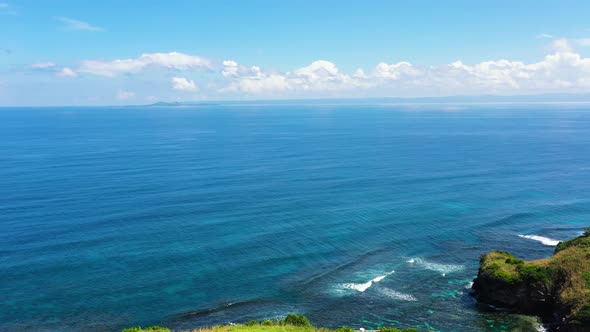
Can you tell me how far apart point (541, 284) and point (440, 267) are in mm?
16731

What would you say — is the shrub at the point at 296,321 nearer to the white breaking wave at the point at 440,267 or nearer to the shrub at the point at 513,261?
the white breaking wave at the point at 440,267

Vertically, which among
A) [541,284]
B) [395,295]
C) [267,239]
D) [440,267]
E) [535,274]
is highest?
[535,274]

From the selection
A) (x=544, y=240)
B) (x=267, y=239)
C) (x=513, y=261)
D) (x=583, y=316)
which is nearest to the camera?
(x=583, y=316)

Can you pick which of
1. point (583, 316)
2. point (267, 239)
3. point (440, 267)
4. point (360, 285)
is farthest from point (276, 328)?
point (267, 239)

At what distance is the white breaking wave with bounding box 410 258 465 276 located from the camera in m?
72.4

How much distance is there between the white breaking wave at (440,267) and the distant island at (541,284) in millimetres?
7325

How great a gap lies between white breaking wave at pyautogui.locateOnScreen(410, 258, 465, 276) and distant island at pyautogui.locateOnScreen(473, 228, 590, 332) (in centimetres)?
733

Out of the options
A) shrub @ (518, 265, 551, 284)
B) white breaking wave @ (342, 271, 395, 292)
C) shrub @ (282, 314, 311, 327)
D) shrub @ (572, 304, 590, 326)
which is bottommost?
white breaking wave @ (342, 271, 395, 292)

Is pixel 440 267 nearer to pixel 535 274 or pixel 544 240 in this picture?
pixel 535 274

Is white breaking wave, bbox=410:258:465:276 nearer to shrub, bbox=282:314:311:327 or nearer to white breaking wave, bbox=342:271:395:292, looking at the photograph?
white breaking wave, bbox=342:271:395:292

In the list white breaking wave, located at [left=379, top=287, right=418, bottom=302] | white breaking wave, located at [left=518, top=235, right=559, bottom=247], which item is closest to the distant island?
white breaking wave, located at [left=379, top=287, right=418, bottom=302]

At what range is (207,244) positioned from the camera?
3285 inches

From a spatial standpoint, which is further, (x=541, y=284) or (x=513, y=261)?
(x=513, y=261)

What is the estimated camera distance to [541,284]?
→ 59594 mm
